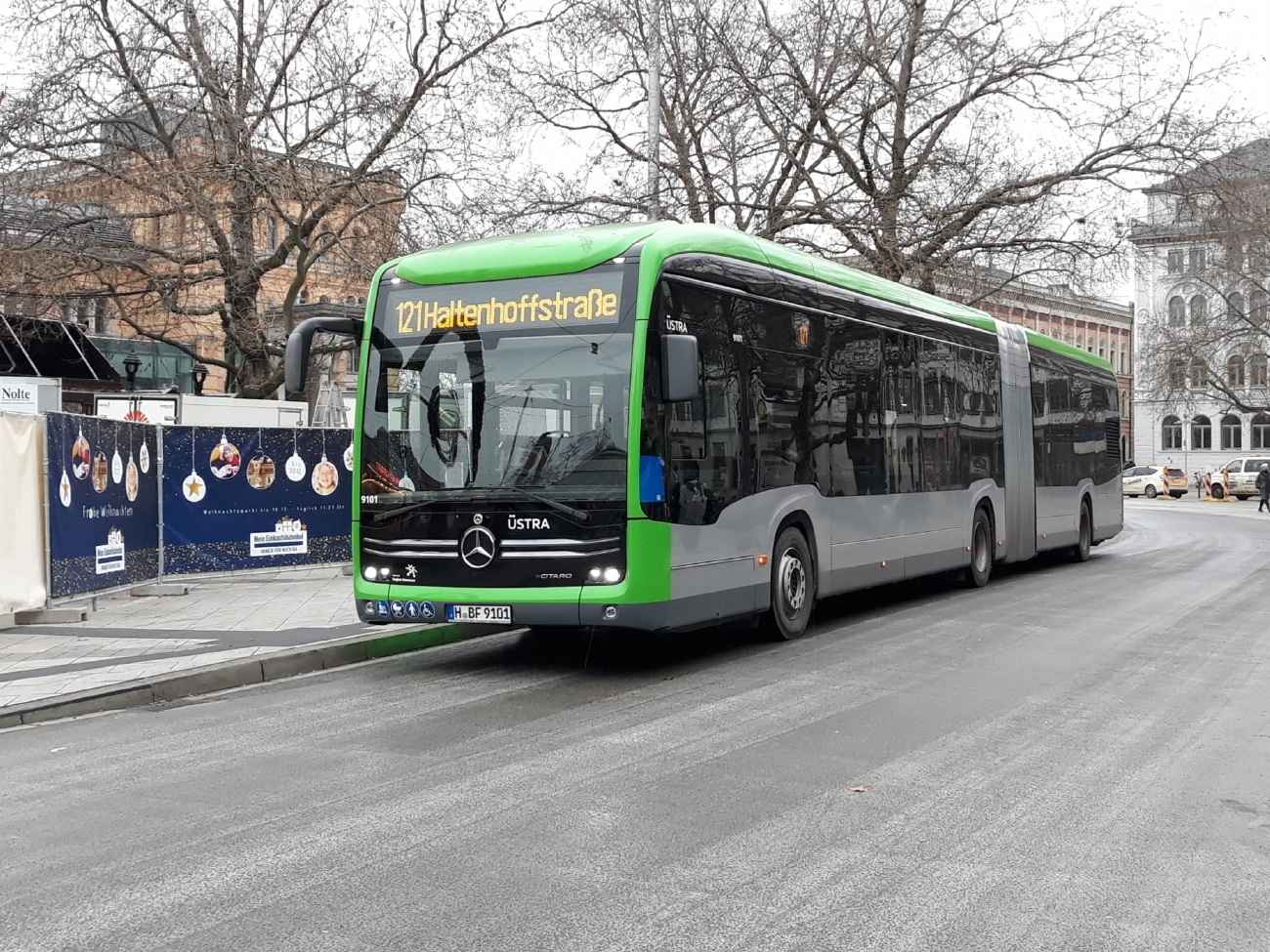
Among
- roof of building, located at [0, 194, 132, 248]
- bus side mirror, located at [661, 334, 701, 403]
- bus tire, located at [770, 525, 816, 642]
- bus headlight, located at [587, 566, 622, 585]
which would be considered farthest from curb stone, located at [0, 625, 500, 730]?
roof of building, located at [0, 194, 132, 248]

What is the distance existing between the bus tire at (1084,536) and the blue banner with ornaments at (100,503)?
1385cm

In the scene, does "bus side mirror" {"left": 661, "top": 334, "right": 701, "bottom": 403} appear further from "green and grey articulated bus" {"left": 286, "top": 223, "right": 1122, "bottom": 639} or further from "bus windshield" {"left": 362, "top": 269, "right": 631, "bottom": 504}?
"bus windshield" {"left": 362, "top": 269, "right": 631, "bottom": 504}

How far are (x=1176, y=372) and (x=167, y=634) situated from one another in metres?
52.0

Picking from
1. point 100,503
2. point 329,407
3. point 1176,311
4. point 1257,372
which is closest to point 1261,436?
point 1257,372

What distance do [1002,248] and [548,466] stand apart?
59.8ft

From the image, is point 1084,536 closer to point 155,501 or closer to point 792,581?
point 792,581

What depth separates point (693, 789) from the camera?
6062 mm

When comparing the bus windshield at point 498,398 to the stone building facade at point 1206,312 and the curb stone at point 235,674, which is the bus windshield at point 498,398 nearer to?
the curb stone at point 235,674

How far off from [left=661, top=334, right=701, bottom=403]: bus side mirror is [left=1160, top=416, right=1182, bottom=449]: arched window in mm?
89756

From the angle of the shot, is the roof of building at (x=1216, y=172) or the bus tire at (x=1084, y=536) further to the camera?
the roof of building at (x=1216, y=172)

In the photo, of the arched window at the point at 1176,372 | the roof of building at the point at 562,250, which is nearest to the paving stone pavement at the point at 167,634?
the roof of building at the point at 562,250

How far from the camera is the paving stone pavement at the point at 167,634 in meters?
9.50

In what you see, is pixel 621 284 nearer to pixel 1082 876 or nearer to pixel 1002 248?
pixel 1082 876

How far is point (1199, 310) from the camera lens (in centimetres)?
6391
